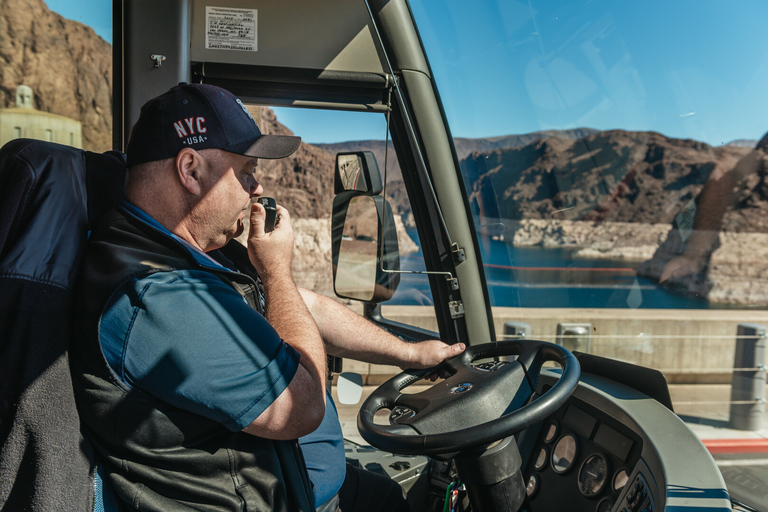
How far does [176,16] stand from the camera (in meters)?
2.13

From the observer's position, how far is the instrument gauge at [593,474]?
1.61 m

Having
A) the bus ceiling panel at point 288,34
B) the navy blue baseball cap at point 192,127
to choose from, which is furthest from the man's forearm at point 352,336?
the bus ceiling panel at point 288,34

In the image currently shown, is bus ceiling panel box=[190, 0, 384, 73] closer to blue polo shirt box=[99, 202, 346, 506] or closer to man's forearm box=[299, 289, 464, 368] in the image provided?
man's forearm box=[299, 289, 464, 368]

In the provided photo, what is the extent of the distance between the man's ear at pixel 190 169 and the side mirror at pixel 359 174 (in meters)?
0.63

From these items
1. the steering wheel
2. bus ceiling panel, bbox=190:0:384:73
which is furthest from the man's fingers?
bus ceiling panel, bbox=190:0:384:73

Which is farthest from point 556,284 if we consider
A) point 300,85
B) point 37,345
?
point 37,345

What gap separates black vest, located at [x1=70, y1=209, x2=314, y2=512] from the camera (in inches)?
46.8

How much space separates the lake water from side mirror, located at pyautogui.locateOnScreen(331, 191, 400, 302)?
0.43ft

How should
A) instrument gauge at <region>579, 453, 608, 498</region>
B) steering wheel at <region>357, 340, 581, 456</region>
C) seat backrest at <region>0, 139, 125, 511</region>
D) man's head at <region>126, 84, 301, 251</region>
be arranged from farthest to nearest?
1. instrument gauge at <region>579, 453, 608, 498</region>
2. man's head at <region>126, 84, 301, 251</region>
3. steering wheel at <region>357, 340, 581, 456</region>
4. seat backrest at <region>0, 139, 125, 511</region>

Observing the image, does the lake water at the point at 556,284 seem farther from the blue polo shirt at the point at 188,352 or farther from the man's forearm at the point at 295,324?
the blue polo shirt at the point at 188,352

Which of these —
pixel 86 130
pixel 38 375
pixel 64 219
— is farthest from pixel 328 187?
pixel 38 375

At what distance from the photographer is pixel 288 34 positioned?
2.20 metres

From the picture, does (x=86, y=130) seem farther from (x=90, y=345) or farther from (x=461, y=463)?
(x=461, y=463)

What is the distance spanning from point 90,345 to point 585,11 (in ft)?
5.40
